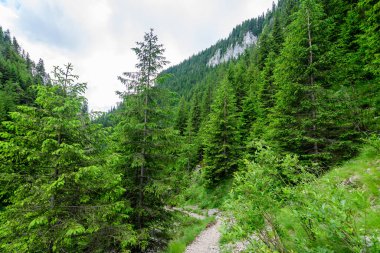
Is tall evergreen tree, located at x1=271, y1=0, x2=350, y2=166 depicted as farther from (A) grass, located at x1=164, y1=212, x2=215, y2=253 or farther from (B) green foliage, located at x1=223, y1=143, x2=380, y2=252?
(A) grass, located at x1=164, y1=212, x2=215, y2=253

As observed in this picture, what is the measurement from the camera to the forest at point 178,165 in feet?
11.2

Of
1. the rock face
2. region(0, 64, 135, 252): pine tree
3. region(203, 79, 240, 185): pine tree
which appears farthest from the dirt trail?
the rock face

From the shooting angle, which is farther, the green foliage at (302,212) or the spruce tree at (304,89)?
the spruce tree at (304,89)

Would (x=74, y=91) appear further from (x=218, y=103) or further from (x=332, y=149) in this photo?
(x=218, y=103)

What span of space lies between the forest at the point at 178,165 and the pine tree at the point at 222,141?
17.8ft

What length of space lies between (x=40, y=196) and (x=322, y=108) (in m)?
12.0

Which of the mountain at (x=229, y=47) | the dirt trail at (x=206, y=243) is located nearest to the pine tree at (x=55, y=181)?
the dirt trail at (x=206, y=243)

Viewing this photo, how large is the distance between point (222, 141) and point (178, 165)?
34.3 ft

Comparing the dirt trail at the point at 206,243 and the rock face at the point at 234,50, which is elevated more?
the rock face at the point at 234,50

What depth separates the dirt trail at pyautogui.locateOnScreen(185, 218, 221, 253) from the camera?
9.66 m

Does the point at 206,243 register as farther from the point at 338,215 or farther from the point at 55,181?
the point at 338,215

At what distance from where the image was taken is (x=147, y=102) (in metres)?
9.68

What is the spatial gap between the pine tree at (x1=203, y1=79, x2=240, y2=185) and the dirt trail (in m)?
7.16

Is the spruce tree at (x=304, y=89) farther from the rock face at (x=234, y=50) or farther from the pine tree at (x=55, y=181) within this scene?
the rock face at (x=234, y=50)
